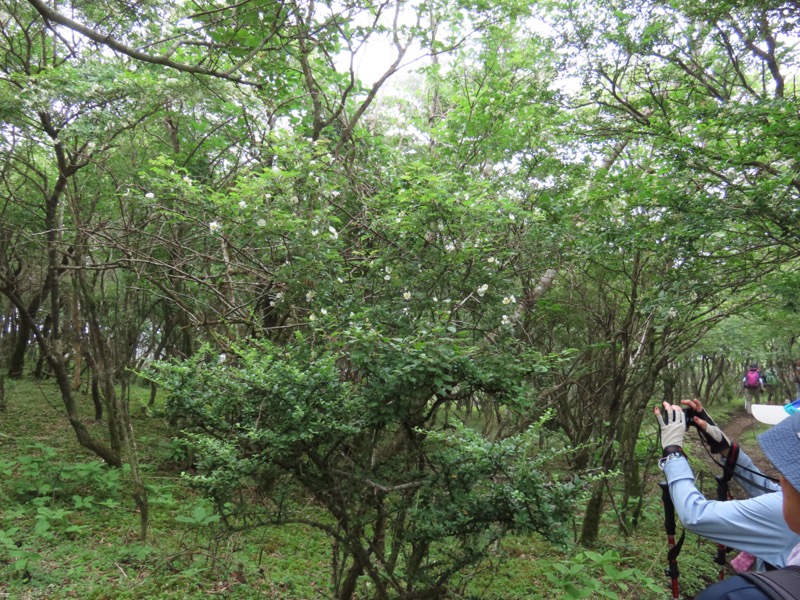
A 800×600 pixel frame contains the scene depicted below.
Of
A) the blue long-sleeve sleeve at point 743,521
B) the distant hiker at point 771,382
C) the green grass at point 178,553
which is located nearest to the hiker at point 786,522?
the blue long-sleeve sleeve at point 743,521

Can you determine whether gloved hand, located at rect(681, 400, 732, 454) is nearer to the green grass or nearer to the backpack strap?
the green grass

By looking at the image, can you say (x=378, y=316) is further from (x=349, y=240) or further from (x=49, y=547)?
(x=49, y=547)

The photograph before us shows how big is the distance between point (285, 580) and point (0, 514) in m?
3.33

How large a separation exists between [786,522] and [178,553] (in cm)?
482

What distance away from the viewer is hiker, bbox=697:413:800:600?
1.00m

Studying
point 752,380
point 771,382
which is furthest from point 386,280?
point 771,382

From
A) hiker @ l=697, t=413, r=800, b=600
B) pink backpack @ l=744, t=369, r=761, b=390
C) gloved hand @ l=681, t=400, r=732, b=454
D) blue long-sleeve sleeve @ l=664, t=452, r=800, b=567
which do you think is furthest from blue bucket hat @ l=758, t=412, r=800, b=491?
pink backpack @ l=744, t=369, r=761, b=390

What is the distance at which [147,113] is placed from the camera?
5.43 m

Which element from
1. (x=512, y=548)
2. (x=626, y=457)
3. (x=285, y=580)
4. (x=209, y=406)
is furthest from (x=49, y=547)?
(x=626, y=457)

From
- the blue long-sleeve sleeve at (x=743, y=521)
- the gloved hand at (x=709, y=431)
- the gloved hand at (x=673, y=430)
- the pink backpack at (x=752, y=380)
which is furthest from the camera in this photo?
the pink backpack at (x=752, y=380)

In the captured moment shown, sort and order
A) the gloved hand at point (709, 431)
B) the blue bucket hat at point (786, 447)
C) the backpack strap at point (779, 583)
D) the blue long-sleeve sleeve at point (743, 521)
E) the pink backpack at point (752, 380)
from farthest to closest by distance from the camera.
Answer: the pink backpack at point (752, 380) → the gloved hand at point (709, 431) → the blue long-sleeve sleeve at point (743, 521) → the blue bucket hat at point (786, 447) → the backpack strap at point (779, 583)

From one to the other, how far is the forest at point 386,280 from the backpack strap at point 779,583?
1327 millimetres

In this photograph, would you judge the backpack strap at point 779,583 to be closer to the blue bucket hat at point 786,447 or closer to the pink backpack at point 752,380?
the blue bucket hat at point 786,447

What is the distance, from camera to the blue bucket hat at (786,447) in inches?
52.0
